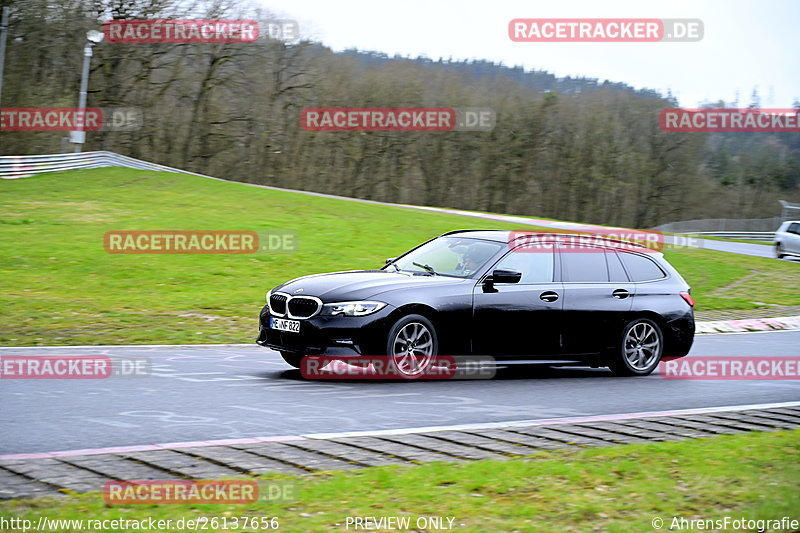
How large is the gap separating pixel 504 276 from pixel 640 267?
7.88ft

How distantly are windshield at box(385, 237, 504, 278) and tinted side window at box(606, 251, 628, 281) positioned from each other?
159 centimetres

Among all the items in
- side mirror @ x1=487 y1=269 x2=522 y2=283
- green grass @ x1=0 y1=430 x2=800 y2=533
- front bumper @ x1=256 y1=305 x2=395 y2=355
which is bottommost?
green grass @ x1=0 y1=430 x2=800 y2=533

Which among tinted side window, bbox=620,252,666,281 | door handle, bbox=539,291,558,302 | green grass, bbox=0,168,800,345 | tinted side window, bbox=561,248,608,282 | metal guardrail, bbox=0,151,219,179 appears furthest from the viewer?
metal guardrail, bbox=0,151,219,179

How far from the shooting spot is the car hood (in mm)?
10250

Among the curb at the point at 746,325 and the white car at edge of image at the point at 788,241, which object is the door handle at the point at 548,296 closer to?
the curb at the point at 746,325

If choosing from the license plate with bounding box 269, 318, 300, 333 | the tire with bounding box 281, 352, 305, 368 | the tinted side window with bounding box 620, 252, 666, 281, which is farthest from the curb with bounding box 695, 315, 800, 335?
the license plate with bounding box 269, 318, 300, 333

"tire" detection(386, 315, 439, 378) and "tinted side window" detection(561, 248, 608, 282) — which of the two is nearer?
"tire" detection(386, 315, 439, 378)

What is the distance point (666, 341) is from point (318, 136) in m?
66.0

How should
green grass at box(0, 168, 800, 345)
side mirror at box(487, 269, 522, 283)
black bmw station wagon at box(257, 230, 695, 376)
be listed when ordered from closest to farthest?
black bmw station wagon at box(257, 230, 695, 376) → side mirror at box(487, 269, 522, 283) → green grass at box(0, 168, 800, 345)

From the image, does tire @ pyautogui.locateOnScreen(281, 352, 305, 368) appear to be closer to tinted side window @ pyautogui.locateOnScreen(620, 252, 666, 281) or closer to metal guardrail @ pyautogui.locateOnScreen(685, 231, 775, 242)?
tinted side window @ pyautogui.locateOnScreen(620, 252, 666, 281)

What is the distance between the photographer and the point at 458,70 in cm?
8306

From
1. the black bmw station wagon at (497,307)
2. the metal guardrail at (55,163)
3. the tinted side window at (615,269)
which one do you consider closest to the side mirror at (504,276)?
the black bmw station wagon at (497,307)

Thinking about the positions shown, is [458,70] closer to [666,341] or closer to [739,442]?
[666,341]

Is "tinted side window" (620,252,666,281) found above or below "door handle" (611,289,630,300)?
above
